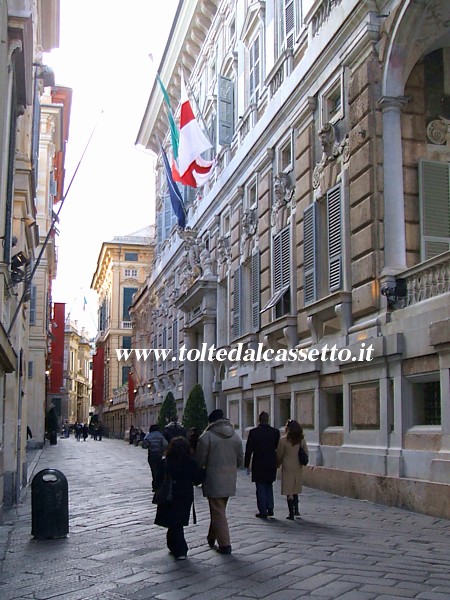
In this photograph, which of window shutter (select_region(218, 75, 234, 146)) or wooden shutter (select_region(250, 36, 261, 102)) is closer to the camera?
wooden shutter (select_region(250, 36, 261, 102))

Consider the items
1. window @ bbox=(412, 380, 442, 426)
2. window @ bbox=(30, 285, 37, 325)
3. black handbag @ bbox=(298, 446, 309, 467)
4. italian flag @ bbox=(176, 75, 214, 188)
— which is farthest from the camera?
window @ bbox=(30, 285, 37, 325)

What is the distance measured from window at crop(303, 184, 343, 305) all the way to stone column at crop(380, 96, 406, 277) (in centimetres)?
156

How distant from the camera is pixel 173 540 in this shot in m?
8.65

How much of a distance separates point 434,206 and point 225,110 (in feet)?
43.7

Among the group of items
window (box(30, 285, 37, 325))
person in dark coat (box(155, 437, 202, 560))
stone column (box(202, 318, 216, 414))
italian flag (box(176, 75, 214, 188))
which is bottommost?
person in dark coat (box(155, 437, 202, 560))

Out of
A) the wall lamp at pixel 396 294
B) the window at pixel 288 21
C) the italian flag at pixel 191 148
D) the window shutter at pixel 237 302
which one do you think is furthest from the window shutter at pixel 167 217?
the wall lamp at pixel 396 294

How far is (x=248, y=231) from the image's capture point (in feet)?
76.1

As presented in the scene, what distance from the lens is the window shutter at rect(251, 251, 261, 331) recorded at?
22.0 metres

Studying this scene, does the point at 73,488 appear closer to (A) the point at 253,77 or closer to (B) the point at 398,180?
(B) the point at 398,180

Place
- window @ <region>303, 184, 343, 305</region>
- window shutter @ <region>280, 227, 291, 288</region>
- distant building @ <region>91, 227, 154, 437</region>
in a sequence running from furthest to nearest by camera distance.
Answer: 1. distant building @ <region>91, 227, 154, 437</region>
2. window shutter @ <region>280, 227, 291, 288</region>
3. window @ <region>303, 184, 343, 305</region>

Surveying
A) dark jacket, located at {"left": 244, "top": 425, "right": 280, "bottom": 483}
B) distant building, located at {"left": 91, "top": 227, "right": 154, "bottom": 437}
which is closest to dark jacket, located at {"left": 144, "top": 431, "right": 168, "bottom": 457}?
dark jacket, located at {"left": 244, "top": 425, "right": 280, "bottom": 483}

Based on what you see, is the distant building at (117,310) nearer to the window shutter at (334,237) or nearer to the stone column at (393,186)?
the window shutter at (334,237)

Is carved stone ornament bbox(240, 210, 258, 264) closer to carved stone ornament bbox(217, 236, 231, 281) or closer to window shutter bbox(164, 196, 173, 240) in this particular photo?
carved stone ornament bbox(217, 236, 231, 281)

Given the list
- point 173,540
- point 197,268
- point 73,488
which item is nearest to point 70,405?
point 197,268
